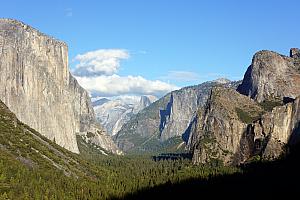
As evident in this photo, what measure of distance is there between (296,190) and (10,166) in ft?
351

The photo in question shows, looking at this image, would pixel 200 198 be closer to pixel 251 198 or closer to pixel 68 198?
pixel 251 198

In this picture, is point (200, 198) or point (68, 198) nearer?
point (68, 198)

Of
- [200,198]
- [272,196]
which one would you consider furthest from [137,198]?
[272,196]

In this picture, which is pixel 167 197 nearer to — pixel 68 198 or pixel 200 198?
pixel 200 198

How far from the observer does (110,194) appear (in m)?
195

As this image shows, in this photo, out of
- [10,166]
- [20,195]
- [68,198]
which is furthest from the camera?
[10,166]

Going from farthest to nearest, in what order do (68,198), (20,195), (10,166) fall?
(10,166) < (68,198) < (20,195)

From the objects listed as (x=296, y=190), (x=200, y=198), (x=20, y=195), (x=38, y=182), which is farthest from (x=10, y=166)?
(x=296, y=190)

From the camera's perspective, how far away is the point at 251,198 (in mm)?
196750

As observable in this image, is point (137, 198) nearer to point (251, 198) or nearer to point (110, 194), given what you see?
point (110, 194)

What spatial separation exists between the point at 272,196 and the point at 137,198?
165ft

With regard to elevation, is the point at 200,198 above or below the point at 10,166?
below

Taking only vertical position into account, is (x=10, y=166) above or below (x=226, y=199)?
above

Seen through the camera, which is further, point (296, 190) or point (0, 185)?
point (296, 190)
